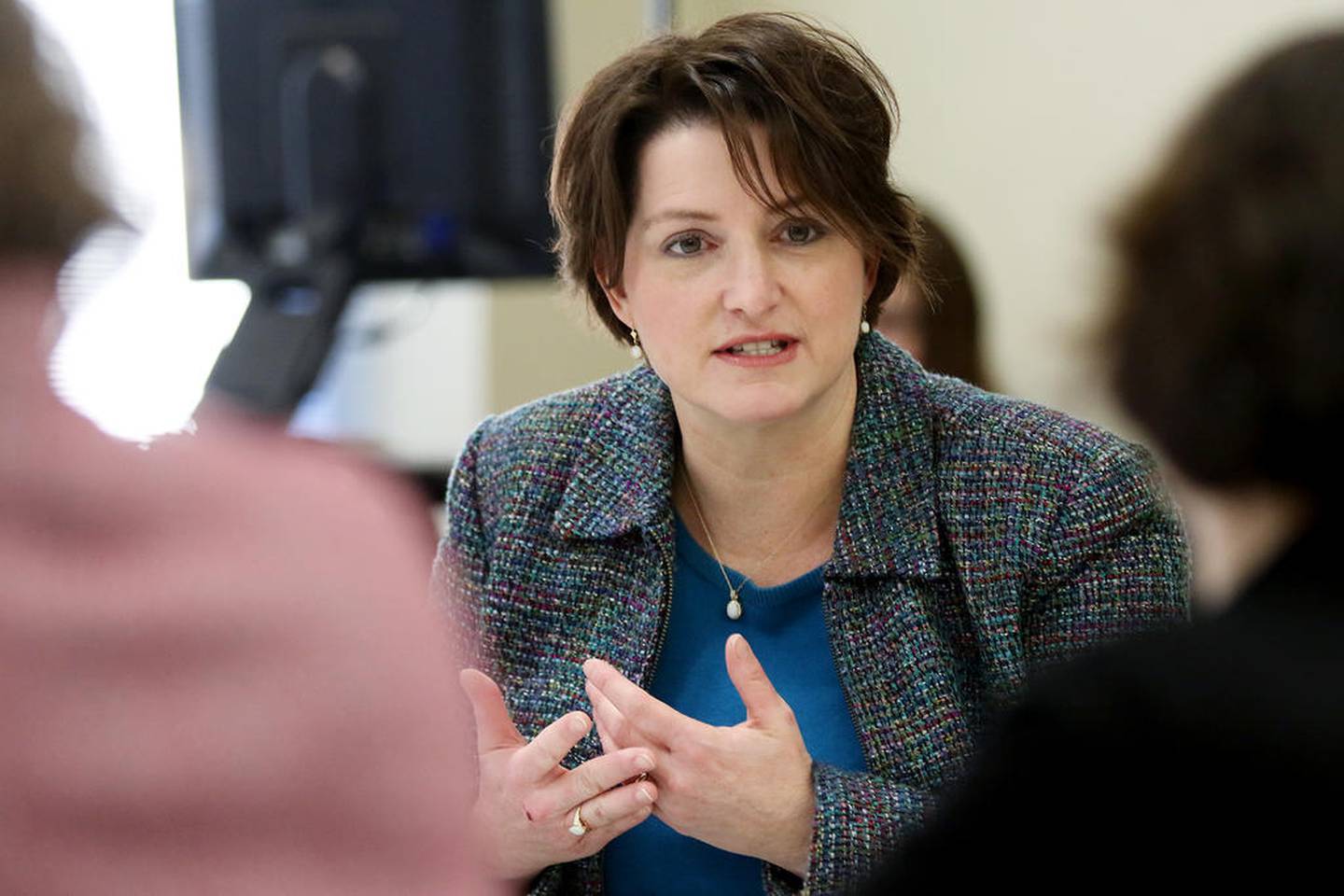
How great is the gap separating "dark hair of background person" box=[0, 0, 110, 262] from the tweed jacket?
0.88m

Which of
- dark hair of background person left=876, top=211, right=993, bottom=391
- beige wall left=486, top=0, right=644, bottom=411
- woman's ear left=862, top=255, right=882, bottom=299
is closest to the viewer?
woman's ear left=862, top=255, right=882, bottom=299

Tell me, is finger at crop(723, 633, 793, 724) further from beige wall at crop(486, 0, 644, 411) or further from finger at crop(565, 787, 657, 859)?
beige wall at crop(486, 0, 644, 411)

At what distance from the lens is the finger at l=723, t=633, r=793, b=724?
53.9 inches

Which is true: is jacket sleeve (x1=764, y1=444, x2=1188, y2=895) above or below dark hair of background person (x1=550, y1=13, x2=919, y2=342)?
below

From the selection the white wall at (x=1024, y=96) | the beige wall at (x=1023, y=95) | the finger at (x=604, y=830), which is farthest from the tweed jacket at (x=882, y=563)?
the white wall at (x=1024, y=96)

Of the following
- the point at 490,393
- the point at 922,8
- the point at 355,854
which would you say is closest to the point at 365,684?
the point at 355,854

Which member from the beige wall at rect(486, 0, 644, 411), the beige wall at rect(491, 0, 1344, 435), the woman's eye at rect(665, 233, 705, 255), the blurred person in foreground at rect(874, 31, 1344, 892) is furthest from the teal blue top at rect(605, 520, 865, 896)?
the beige wall at rect(486, 0, 644, 411)

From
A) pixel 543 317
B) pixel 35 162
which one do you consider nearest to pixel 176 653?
pixel 35 162

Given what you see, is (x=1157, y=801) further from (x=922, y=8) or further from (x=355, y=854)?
(x=922, y=8)

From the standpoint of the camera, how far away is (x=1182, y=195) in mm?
759

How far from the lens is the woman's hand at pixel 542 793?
1.37 metres

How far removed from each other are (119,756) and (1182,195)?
556mm

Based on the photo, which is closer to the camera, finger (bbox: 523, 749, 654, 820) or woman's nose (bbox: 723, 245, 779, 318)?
finger (bbox: 523, 749, 654, 820)

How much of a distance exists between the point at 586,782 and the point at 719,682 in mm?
260
